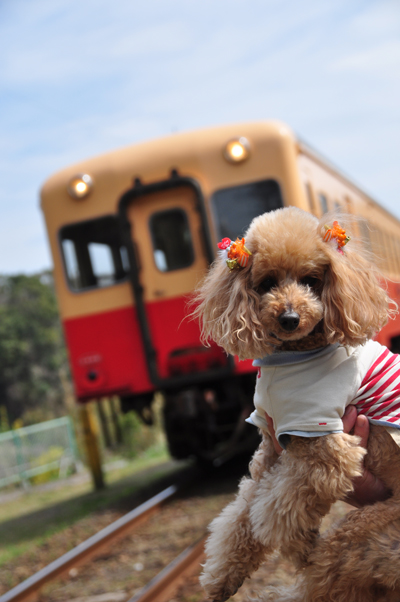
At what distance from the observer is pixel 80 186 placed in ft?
22.7

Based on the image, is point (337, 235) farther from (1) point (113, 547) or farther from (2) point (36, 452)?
(2) point (36, 452)

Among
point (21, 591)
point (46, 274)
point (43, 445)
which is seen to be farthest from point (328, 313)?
point (46, 274)

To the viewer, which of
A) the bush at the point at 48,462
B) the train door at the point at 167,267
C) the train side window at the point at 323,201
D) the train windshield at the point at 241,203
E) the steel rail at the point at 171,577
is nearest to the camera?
the steel rail at the point at 171,577

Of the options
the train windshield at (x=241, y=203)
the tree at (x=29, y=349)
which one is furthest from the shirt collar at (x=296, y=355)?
the tree at (x=29, y=349)

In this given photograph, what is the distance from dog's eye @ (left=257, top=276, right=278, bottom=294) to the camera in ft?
6.38

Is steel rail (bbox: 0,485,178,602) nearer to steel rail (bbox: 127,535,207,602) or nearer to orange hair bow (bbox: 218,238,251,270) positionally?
steel rail (bbox: 127,535,207,602)

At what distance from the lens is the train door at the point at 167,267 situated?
6707mm

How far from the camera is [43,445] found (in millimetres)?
12109

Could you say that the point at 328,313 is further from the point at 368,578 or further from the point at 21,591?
the point at 21,591

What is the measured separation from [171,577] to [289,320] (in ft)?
10.8

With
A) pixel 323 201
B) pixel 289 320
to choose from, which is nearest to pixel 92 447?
pixel 323 201

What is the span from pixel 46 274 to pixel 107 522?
82.0 ft

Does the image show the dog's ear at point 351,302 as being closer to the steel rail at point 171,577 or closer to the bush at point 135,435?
the steel rail at point 171,577

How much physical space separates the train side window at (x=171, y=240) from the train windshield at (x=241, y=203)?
42 centimetres
